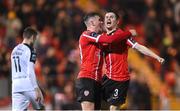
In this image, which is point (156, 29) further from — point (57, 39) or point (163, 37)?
point (57, 39)

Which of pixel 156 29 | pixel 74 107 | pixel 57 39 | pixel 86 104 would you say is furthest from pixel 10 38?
pixel 86 104

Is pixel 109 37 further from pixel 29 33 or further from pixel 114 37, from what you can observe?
pixel 29 33

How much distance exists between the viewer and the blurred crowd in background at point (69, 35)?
64.0 ft

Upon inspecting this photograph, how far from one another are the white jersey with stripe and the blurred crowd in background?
238 inches

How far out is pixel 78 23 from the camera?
21.7 m

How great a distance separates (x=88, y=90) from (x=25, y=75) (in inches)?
58.0

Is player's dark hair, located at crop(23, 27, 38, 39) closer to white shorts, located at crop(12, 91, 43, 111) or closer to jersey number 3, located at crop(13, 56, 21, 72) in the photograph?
jersey number 3, located at crop(13, 56, 21, 72)

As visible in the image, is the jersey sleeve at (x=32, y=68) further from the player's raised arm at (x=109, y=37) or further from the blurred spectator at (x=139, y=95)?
the blurred spectator at (x=139, y=95)

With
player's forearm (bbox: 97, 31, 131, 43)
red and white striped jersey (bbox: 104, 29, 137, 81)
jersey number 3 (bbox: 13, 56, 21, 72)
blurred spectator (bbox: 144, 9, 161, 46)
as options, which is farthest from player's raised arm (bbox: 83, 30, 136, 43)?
blurred spectator (bbox: 144, 9, 161, 46)

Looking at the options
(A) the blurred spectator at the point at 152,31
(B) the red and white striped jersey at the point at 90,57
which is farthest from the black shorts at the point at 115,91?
(A) the blurred spectator at the point at 152,31

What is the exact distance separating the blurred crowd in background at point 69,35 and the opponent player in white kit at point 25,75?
5.95 metres

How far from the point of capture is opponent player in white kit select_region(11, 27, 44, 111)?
13.0m

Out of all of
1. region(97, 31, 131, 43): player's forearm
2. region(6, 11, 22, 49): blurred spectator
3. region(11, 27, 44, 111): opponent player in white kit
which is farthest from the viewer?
region(6, 11, 22, 49): blurred spectator

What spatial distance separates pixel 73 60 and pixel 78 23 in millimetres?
1852
